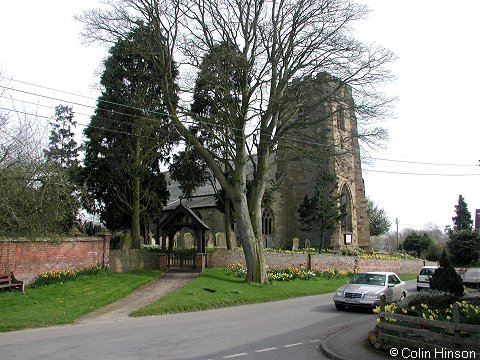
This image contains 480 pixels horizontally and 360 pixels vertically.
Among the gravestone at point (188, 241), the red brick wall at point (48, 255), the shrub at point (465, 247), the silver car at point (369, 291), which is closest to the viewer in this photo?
the silver car at point (369, 291)

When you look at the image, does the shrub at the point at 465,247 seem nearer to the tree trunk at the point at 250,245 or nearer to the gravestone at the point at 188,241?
the gravestone at the point at 188,241

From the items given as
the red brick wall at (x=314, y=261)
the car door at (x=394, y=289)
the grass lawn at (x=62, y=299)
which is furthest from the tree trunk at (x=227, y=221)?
the car door at (x=394, y=289)

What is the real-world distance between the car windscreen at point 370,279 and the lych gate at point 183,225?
39.1ft

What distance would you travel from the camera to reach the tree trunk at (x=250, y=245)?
81.9 feet

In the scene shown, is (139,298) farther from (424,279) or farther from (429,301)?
(424,279)

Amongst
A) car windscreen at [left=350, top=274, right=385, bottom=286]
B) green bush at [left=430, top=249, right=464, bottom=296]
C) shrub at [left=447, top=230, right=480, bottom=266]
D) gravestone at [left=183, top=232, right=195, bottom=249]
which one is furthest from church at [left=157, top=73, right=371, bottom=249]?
green bush at [left=430, top=249, right=464, bottom=296]

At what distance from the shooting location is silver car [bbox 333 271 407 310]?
18109 mm

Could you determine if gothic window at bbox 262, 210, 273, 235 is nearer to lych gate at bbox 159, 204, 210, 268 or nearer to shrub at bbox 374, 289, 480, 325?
lych gate at bbox 159, 204, 210, 268

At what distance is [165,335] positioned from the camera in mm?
12562

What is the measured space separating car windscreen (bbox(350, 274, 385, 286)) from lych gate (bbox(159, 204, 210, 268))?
1190 cm

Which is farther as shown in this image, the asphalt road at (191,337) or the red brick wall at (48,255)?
the red brick wall at (48,255)

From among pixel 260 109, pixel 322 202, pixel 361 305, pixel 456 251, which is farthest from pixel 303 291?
pixel 456 251

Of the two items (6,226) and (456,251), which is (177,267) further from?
(456,251)

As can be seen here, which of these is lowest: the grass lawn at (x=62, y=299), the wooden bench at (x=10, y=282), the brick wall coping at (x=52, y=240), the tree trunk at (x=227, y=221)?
the grass lawn at (x=62, y=299)
